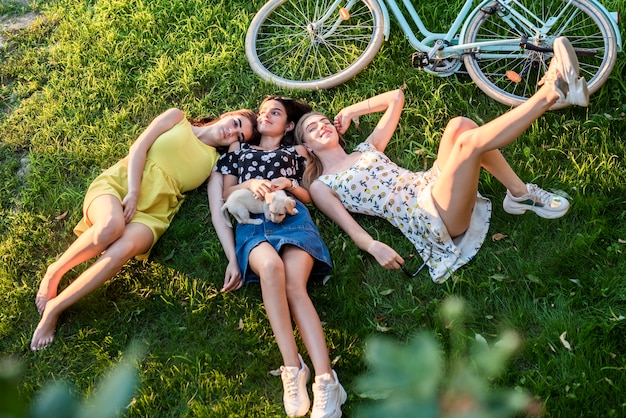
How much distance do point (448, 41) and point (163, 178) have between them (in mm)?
2342

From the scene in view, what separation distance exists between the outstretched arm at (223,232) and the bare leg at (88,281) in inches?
21.2

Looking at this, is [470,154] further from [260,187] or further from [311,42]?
[311,42]

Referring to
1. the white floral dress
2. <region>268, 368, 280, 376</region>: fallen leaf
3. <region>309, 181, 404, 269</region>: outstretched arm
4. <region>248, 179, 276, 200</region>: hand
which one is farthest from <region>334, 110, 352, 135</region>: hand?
<region>268, 368, 280, 376</region>: fallen leaf

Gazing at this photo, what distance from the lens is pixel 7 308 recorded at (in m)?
4.16

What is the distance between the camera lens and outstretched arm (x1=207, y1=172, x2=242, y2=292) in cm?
405

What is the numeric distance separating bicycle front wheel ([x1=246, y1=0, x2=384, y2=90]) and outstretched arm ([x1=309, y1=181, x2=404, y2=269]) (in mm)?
A: 1141

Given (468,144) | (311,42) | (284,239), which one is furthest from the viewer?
(311,42)

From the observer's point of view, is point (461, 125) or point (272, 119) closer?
point (461, 125)

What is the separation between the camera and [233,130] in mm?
4660

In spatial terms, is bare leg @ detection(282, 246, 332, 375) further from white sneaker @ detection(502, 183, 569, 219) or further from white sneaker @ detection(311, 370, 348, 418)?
white sneaker @ detection(502, 183, 569, 219)

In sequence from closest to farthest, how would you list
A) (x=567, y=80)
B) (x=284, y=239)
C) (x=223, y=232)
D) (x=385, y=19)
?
(x=567, y=80) < (x=284, y=239) < (x=223, y=232) < (x=385, y=19)

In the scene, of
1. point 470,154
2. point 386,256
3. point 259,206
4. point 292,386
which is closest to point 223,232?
point 259,206

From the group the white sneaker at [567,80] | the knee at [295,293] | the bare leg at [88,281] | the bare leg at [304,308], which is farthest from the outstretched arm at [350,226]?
the white sneaker at [567,80]

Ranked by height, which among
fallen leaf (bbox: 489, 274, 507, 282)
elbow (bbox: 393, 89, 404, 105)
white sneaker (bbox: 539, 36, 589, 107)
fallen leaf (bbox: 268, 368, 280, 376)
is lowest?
fallen leaf (bbox: 268, 368, 280, 376)
